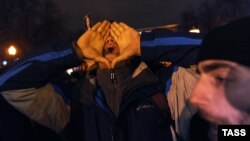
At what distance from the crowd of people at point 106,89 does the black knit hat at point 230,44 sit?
119 centimetres

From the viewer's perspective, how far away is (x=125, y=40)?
2.94 meters

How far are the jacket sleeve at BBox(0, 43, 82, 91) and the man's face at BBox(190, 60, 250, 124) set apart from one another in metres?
1.59

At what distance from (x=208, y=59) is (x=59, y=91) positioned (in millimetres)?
1695

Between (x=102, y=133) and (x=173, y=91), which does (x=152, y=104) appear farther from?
(x=102, y=133)

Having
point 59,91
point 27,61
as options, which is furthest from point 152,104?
point 27,61

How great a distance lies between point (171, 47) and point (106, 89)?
0.45 m

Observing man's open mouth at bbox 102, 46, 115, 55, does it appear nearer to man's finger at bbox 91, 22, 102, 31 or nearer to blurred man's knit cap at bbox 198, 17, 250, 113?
man's finger at bbox 91, 22, 102, 31

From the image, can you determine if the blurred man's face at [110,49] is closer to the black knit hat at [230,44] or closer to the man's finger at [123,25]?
the man's finger at [123,25]

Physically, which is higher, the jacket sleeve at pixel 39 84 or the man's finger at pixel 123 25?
the man's finger at pixel 123 25

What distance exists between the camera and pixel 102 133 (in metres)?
2.84

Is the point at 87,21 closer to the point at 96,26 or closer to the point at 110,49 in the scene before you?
the point at 96,26

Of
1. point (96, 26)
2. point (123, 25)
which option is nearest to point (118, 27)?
point (123, 25)

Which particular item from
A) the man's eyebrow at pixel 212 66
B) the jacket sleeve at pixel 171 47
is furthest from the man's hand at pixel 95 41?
the man's eyebrow at pixel 212 66

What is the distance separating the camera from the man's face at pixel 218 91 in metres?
1.29
